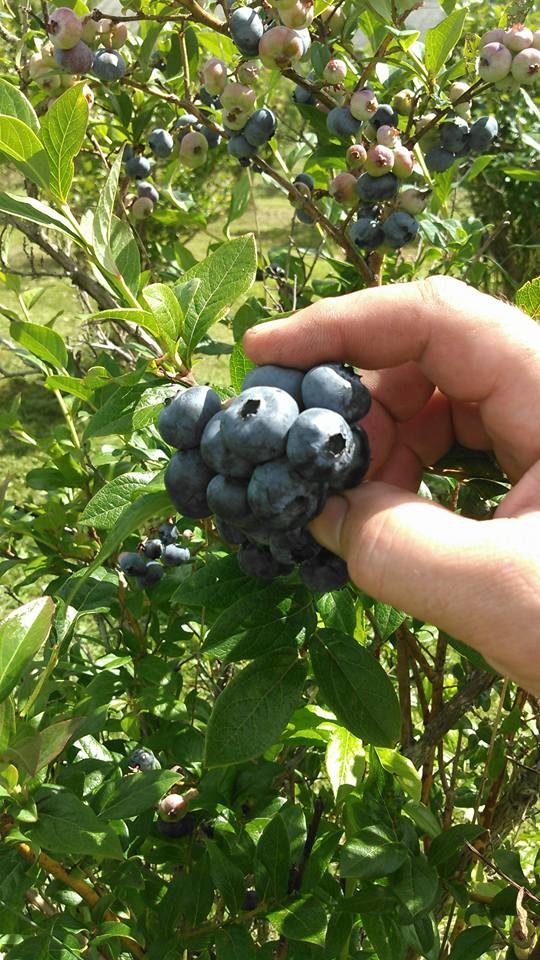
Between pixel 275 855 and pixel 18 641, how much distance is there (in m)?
0.48

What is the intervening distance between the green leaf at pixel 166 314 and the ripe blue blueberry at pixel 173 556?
2.54 ft

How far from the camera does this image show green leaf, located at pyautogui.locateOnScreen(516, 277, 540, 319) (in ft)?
3.66

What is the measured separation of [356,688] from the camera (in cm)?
Result: 98

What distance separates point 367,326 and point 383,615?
367mm

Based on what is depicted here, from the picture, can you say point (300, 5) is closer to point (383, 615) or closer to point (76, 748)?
point (383, 615)

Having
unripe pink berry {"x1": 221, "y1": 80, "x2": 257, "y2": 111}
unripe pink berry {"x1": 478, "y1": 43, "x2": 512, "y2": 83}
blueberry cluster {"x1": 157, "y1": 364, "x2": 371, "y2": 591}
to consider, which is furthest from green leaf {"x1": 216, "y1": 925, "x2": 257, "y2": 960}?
unripe pink berry {"x1": 478, "y1": 43, "x2": 512, "y2": 83}

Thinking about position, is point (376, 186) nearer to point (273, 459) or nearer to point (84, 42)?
point (84, 42)

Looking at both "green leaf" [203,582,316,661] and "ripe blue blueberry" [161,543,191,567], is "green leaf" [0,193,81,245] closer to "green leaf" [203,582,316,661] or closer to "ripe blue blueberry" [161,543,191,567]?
"green leaf" [203,582,316,661]

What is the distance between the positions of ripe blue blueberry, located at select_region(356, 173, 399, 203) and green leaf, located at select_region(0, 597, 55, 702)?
948 millimetres

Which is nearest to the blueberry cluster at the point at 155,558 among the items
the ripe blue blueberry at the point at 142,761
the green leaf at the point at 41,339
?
the ripe blue blueberry at the point at 142,761

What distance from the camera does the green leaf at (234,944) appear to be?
1.14 metres

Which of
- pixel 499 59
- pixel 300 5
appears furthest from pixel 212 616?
pixel 499 59

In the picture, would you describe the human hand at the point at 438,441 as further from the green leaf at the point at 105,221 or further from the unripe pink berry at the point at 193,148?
the unripe pink berry at the point at 193,148

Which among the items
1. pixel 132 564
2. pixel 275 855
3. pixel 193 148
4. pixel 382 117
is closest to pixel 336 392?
pixel 275 855
